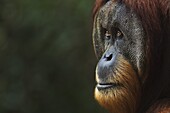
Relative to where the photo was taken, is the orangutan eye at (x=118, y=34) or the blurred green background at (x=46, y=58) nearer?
the orangutan eye at (x=118, y=34)

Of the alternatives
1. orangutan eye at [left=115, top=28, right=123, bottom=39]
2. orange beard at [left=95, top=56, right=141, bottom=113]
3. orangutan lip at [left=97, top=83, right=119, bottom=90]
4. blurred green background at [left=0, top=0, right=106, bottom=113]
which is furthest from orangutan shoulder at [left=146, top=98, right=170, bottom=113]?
blurred green background at [left=0, top=0, right=106, bottom=113]

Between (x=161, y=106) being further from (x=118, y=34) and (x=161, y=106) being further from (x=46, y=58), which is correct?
(x=46, y=58)

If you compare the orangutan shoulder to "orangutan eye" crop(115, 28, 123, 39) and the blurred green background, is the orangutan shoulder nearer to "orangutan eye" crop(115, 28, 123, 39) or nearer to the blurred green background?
"orangutan eye" crop(115, 28, 123, 39)

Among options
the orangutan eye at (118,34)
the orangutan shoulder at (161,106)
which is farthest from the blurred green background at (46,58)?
the orangutan shoulder at (161,106)

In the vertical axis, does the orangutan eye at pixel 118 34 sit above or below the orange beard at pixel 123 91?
above

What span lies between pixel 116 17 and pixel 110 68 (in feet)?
0.84

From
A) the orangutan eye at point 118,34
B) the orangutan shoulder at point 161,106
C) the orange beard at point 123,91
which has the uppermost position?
the orangutan eye at point 118,34

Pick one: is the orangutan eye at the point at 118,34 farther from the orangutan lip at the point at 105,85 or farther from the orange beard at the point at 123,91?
the orangutan lip at the point at 105,85

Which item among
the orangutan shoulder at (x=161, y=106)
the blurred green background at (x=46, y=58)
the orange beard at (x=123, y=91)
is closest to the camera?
the orangutan shoulder at (x=161, y=106)

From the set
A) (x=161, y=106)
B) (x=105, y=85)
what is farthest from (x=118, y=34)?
(x=161, y=106)

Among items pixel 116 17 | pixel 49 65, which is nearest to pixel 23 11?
pixel 49 65

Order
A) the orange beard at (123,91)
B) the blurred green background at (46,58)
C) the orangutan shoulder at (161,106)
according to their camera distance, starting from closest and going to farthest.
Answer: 1. the orangutan shoulder at (161,106)
2. the orange beard at (123,91)
3. the blurred green background at (46,58)

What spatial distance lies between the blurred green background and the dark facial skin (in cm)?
353

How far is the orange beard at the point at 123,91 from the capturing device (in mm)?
4094
